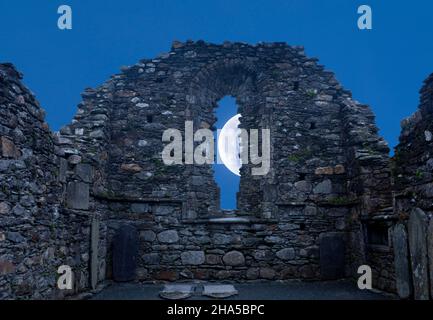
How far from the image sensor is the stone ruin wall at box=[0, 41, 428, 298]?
7.67 m

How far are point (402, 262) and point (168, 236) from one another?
4.92m

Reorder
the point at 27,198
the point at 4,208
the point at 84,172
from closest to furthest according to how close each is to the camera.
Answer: the point at 4,208, the point at 27,198, the point at 84,172

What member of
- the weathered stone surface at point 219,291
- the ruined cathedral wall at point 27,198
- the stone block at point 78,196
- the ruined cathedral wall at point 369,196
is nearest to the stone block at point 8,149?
the ruined cathedral wall at point 27,198

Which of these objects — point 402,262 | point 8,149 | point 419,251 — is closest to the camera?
point 8,149

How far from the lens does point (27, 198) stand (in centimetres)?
449

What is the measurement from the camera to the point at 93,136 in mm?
7859

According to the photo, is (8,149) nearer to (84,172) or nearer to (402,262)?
(84,172)

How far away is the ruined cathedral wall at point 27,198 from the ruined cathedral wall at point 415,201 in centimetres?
563

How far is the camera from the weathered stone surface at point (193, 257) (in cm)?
793

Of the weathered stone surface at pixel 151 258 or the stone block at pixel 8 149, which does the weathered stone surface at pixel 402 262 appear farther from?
the stone block at pixel 8 149

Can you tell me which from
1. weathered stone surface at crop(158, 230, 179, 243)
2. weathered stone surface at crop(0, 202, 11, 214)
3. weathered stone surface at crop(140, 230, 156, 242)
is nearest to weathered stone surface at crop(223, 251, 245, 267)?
weathered stone surface at crop(158, 230, 179, 243)

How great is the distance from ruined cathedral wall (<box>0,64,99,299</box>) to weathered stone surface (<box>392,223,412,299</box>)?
227 inches

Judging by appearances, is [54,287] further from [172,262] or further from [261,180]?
[261,180]

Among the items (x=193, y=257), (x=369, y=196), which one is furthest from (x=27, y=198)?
(x=369, y=196)
